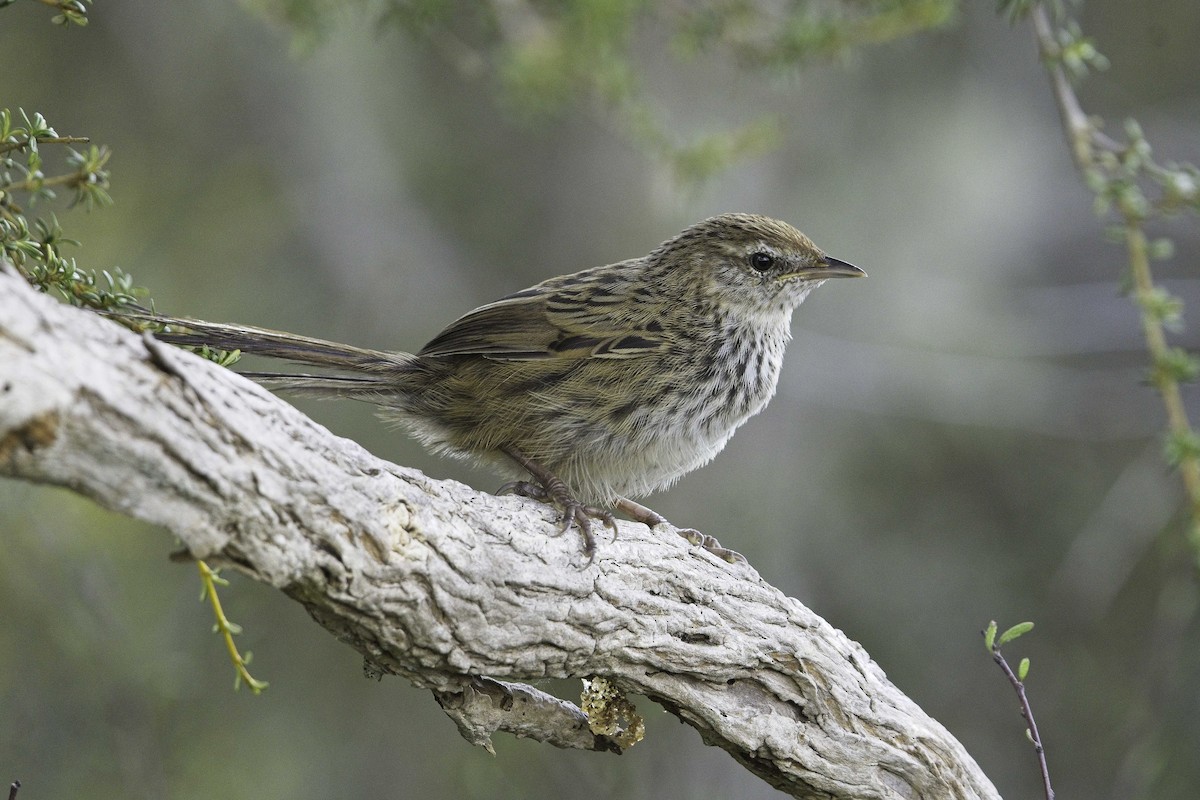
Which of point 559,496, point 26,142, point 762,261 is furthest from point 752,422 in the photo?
point 26,142

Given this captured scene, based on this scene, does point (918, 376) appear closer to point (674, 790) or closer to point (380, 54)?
point (674, 790)

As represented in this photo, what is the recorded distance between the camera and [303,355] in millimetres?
3611

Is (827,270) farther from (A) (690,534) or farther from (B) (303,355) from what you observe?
(B) (303,355)

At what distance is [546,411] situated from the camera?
13.2 ft

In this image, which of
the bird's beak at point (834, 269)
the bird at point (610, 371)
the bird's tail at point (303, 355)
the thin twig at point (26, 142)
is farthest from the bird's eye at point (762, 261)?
the thin twig at point (26, 142)

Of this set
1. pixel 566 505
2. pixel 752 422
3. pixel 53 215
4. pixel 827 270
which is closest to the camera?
pixel 53 215

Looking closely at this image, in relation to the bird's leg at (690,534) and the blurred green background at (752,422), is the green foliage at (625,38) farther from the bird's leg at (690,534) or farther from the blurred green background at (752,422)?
the bird's leg at (690,534)

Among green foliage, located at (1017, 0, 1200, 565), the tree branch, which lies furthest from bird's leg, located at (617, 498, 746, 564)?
green foliage, located at (1017, 0, 1200, 565)

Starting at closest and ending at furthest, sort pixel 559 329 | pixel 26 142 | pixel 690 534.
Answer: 1. pixel 26 142
2. pixel 690 534
3. pixel 559 329

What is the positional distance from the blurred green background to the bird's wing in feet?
5.28

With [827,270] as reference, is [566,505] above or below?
below

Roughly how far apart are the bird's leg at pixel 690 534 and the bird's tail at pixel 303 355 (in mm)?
931

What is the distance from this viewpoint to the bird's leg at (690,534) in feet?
12.3

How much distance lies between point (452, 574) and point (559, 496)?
2.93ft
